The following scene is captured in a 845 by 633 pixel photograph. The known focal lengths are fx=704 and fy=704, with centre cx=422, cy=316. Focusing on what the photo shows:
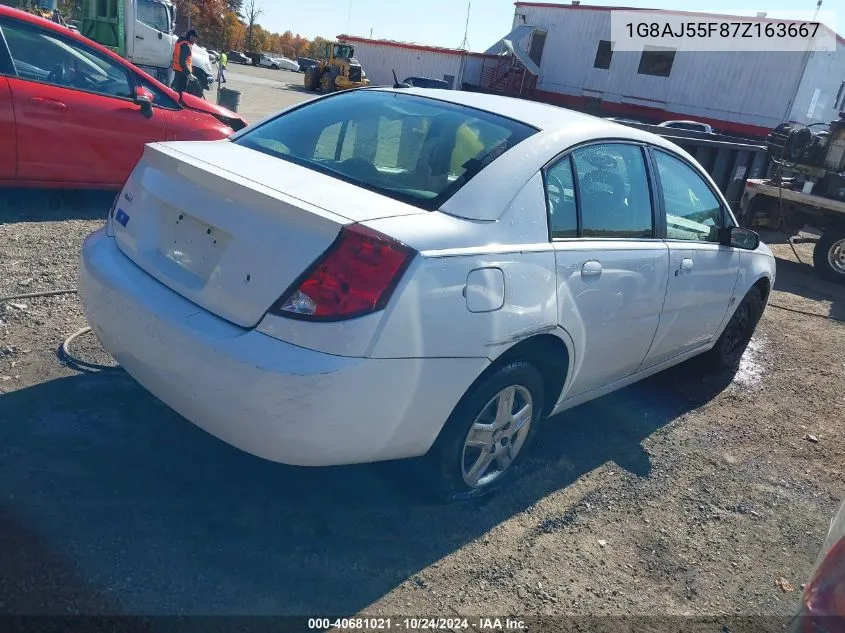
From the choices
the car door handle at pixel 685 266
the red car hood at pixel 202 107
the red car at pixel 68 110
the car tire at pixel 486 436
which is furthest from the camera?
the red car hood at pixel 202 107

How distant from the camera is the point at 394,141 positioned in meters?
3.27

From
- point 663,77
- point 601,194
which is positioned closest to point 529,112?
point 601,194

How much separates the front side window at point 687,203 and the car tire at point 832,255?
6.06 m

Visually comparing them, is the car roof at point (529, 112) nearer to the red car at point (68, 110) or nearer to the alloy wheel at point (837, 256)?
the red car at point (68, 110)

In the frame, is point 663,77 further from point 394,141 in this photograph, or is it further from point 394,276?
point 394,276

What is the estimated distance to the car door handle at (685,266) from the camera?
3796 mm

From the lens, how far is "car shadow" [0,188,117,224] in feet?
19.6

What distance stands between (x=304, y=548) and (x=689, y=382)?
3.42m

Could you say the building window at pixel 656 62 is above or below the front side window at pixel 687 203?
above

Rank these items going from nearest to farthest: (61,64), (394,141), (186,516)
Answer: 1. (186,516)
2. (394,141)
3. (61,64)

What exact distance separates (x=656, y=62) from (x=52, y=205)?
30613 millimetres

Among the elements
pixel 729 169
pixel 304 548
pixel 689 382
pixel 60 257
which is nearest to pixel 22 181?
pixel 60 257

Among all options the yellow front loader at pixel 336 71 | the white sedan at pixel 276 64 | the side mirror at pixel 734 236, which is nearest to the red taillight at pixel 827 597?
the side mirror at pixel 734 236

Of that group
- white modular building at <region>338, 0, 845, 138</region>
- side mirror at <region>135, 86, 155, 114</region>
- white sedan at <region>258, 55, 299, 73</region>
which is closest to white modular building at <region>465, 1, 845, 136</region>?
white modular building at <region>338, 0, 845, 138</region>
